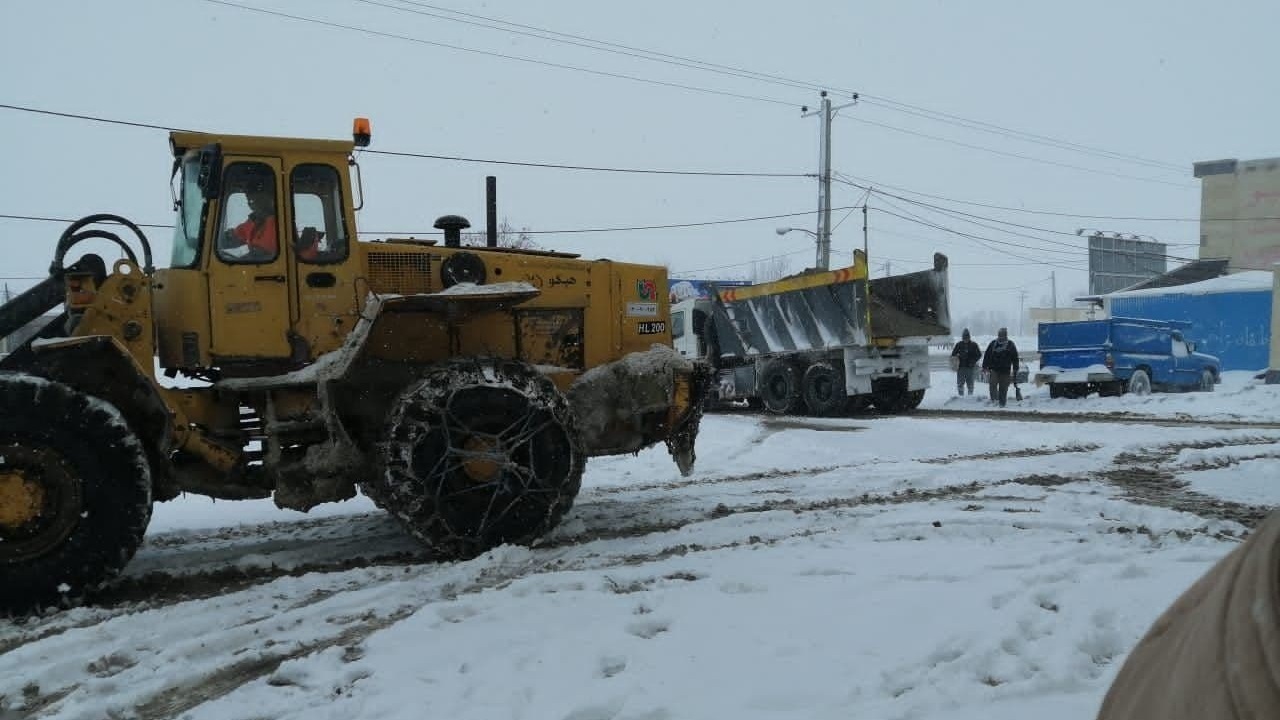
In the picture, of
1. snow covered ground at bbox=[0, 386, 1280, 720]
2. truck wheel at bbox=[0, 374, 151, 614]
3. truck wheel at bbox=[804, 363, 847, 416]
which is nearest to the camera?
snow covered ground at bbox=[0, 386, 1280, 720]

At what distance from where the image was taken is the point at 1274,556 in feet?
3.07

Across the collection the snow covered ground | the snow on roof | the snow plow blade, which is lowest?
the snow covered ground

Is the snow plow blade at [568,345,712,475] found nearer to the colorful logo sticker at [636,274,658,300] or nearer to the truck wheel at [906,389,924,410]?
the colorful logo sticker at [636,274,658,300]

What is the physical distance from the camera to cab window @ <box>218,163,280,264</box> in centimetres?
579

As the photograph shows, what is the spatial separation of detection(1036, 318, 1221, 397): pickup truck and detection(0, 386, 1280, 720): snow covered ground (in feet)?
33.9

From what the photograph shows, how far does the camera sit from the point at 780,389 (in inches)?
729

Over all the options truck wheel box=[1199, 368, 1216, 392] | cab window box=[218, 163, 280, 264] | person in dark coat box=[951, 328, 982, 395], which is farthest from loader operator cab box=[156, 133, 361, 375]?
truck wheel box=[1199, 368, 1216, 392]

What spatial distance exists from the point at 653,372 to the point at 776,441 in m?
5.94

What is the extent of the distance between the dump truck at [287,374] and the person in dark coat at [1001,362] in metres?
13.6

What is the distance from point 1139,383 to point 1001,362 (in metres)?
2.97

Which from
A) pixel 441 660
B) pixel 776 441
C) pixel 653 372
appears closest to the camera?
pixel 441 660

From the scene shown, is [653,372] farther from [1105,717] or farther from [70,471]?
[1105,717]

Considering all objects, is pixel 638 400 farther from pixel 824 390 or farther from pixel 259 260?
pixel 824 390

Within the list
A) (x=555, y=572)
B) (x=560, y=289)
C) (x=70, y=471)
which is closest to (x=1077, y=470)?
(x=560, y=289)
